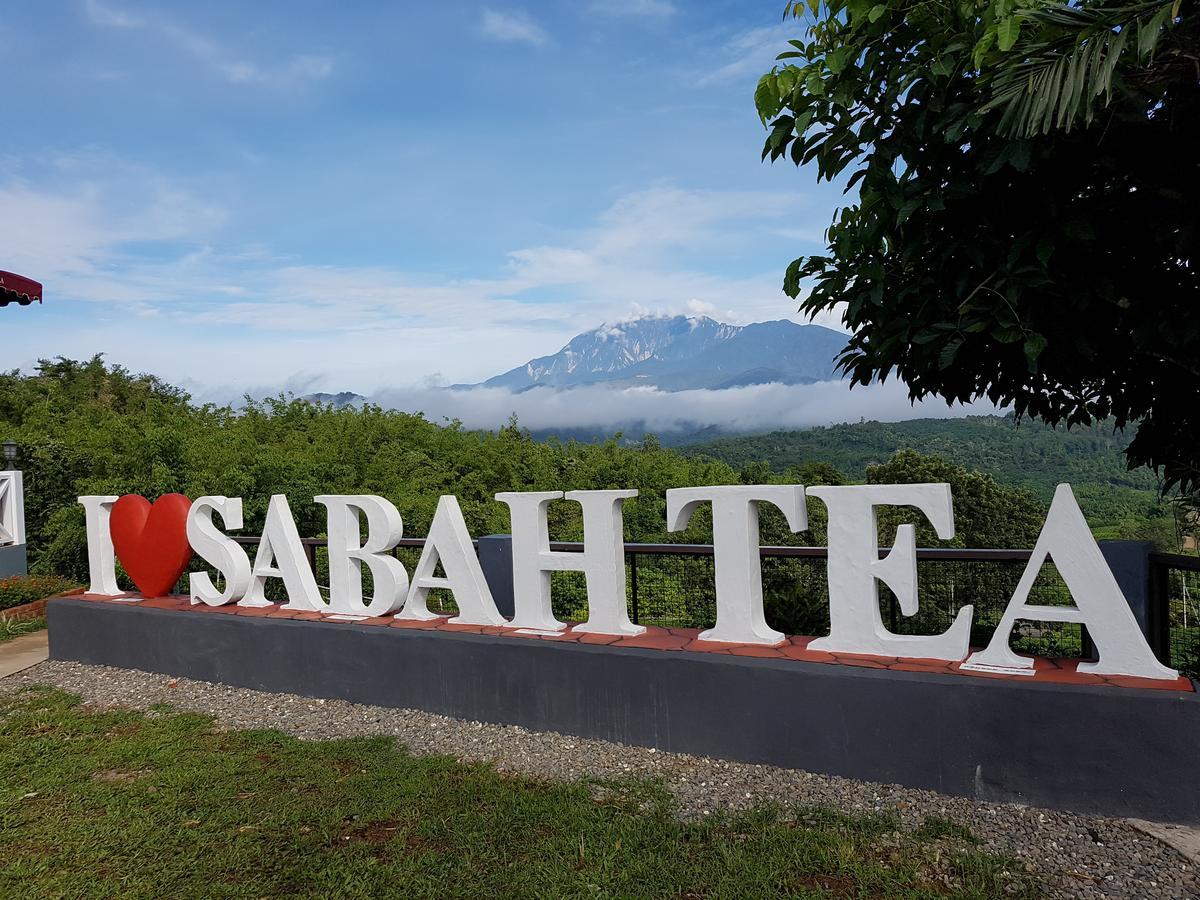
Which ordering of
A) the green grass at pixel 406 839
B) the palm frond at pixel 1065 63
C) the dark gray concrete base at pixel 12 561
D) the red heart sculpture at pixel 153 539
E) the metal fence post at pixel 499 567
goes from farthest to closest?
the dark gray concrete base at pixel 12 561, the red heart sculpture at pixel 153 539, the metal fence post at pixel 499 567, the green grass at pixel 406 839, the palm frond at pixel 1065 63

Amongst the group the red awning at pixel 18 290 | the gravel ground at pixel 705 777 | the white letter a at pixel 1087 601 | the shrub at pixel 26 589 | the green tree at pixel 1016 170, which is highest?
the red awning at pixel 18 290

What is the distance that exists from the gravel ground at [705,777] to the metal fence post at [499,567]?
1.58m

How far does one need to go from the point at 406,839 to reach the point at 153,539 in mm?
4815

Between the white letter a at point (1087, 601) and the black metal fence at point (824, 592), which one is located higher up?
the white letter a at point (1087, 601)

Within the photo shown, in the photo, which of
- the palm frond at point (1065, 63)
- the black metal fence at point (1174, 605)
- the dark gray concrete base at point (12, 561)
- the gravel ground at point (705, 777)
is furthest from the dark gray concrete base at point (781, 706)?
the dark gray concrete base at point (12, 561)

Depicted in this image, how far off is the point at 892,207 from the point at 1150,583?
8.51 ft

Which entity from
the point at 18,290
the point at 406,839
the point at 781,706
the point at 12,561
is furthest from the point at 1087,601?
the point at 12,561

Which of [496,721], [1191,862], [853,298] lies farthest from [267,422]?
[1191,862]

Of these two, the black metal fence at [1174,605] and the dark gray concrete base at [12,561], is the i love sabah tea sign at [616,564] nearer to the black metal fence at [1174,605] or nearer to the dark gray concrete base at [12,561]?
the black metal fence at [1174,605]

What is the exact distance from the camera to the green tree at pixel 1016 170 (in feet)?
11.6

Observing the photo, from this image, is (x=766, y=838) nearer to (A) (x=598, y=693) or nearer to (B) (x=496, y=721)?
(A) (x=598, y=693)

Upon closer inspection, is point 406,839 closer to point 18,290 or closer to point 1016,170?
point 1016,170

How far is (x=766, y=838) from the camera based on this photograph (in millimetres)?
3854

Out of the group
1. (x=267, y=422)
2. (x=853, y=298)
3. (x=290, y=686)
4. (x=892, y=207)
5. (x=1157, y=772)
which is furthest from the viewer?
(x=267, y=422)
